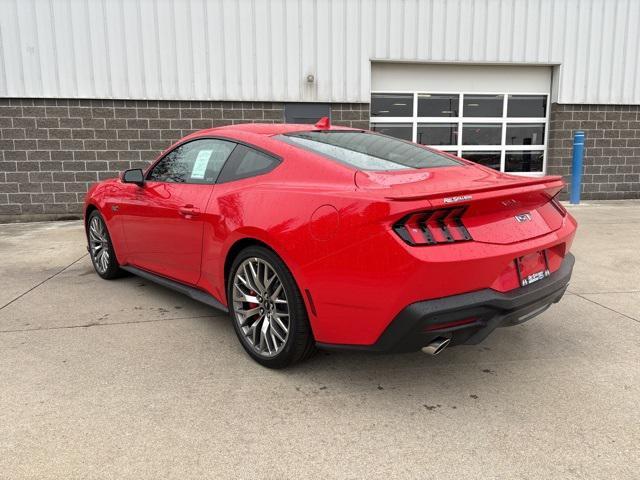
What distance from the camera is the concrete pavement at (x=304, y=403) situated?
2199 millimetres

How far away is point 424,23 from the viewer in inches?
395

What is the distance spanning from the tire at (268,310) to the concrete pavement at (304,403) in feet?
0.47

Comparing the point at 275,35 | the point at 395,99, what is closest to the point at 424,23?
the point at 395,99

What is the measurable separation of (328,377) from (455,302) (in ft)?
3.30

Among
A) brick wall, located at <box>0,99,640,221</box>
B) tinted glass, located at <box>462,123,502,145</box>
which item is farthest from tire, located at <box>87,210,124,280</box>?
tinted glass, located at <box>462,123,502,145</box>

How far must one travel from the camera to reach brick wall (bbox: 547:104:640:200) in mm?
10945

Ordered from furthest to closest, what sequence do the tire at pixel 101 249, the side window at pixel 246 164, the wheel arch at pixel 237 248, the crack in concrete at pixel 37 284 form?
the tire at pixel 101 249, the crack in concrete at pixel 37 284, the side window at pixel 246 164, the wheel arch at pixel 237 248

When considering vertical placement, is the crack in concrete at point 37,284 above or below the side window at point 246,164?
below

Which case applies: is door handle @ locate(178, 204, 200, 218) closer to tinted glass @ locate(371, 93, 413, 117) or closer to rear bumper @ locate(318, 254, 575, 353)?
rear bumper @ locate(318, 254, 575, 353)

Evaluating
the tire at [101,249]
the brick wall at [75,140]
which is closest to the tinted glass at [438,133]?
the brick wall at [75,140]

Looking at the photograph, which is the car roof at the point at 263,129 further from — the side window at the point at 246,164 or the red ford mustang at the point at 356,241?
the side window at the point at 246,164

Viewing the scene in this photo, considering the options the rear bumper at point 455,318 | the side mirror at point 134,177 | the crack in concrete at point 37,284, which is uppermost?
the side mirror at point 134,177

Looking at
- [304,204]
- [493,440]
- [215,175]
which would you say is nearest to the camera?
[493,440]

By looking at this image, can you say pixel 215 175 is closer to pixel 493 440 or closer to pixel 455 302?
pixel 455 302
